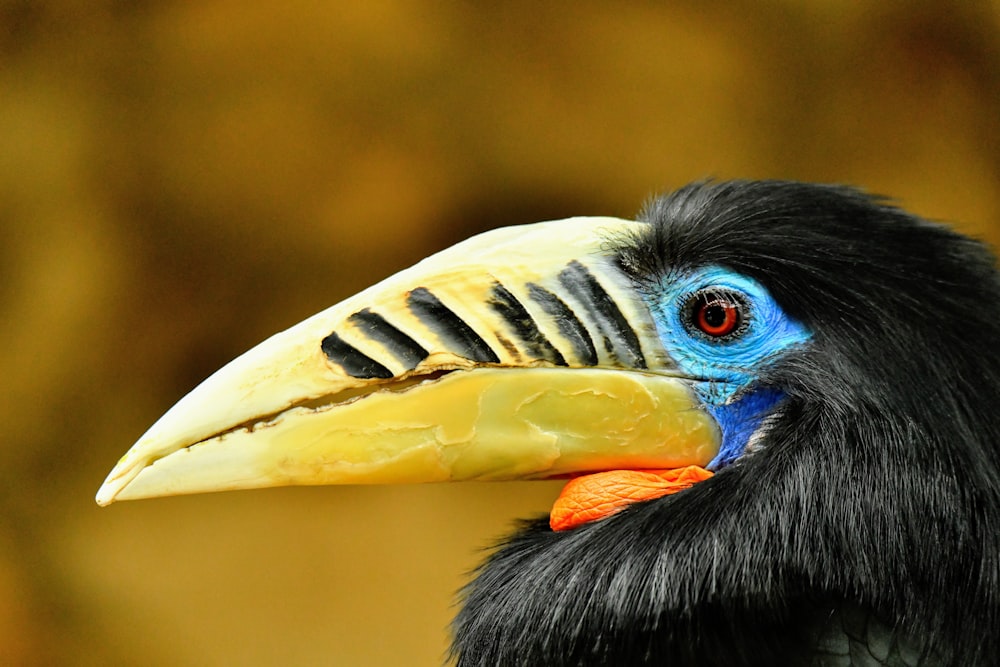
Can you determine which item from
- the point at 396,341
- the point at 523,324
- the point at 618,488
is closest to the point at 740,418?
the point at 618,488

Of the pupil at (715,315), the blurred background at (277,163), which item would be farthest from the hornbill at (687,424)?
the blurred background at (277,163)

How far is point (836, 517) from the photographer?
1638 mm

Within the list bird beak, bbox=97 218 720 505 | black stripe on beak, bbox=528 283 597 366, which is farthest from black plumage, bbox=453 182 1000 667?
black stripe on beak, bbox=528 283 597 366

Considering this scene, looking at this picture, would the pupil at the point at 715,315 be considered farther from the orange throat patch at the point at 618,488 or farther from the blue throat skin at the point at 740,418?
the orange throat patch at the point at 618,488

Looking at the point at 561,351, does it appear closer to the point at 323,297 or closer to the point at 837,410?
the point at 837,410

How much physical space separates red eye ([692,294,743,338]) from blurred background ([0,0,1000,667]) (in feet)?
6.24

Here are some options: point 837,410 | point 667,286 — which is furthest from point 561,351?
point 837,410

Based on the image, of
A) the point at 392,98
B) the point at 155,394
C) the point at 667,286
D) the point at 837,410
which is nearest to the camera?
the point at 837,410

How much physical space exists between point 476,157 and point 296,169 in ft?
1.83

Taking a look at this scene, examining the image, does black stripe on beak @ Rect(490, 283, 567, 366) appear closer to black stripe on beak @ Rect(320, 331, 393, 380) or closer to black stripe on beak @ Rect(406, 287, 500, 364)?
black stripe on beak @ Rect(406, 287, 500, 364)

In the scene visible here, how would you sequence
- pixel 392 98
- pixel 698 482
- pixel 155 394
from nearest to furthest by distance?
pixel 698 482
pixel 392 98
pixel 155 394

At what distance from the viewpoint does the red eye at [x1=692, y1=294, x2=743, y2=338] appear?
1.86 meters

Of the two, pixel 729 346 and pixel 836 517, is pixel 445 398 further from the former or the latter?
pixel 836 517

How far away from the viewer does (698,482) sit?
5.91 ft
